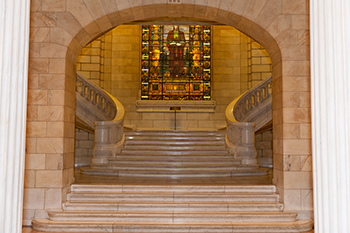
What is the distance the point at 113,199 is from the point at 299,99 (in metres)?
3.30

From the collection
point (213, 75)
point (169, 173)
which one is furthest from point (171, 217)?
point (213, 75)

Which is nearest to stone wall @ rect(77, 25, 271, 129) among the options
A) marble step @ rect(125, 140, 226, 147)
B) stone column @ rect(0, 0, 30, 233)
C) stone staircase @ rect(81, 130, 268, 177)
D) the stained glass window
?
the stained glass window

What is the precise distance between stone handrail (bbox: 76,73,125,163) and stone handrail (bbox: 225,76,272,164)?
2813mm

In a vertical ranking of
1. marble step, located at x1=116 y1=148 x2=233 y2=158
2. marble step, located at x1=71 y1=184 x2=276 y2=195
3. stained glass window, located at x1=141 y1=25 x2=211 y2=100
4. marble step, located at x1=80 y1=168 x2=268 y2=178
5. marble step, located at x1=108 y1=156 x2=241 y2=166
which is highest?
stained glass window, located at x1=141 y1=25 x2=211 y2=100

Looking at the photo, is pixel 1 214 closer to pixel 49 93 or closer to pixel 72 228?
pixel 72 228

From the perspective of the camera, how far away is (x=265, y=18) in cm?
546

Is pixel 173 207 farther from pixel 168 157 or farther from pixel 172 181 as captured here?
pixel 168 157

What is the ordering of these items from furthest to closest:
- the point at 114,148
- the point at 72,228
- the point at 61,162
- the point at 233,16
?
the point at 114,148
the point at 233,16
the point at 61,162
the point at 72,228

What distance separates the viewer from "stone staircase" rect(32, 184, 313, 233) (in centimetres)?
480

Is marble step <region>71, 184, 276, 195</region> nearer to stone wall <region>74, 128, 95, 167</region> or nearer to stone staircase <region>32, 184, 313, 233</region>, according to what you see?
stone staircase <region>32, 184, 313, 233</region>

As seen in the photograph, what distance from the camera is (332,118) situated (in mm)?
1975

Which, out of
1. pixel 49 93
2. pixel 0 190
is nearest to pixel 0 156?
pixel 0 190

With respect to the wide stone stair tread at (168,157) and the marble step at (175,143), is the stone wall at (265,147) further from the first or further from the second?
the wide stone stair tread at (168,157)

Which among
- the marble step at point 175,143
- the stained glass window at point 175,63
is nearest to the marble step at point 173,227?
the marble step at point 175,143
